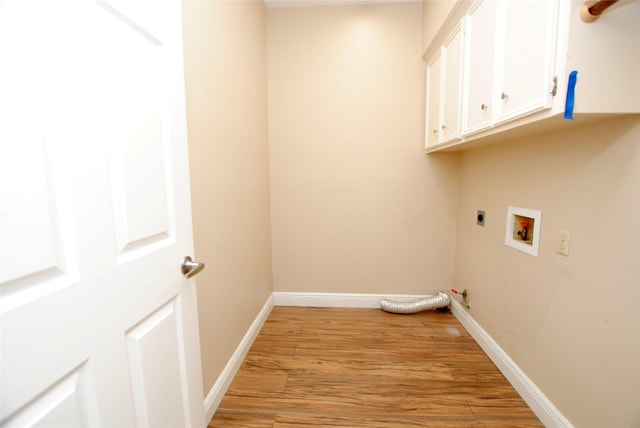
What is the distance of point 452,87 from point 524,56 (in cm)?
76

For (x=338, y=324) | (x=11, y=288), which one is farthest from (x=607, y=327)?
(x=11, y=288)

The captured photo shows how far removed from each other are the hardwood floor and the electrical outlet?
2.93 ft

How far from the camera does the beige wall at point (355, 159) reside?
235 centimetres

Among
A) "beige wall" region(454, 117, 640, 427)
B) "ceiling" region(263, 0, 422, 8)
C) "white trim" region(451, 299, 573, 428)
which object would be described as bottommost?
"white trim" region(451, 299, 573, 428)

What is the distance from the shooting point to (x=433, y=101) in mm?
2178

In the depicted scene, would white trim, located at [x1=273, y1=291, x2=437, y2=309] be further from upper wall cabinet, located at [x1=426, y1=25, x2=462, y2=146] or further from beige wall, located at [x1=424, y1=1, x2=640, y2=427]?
upper wall cabinet, located at [x1=426, y1=25, x2=462, y2=146]

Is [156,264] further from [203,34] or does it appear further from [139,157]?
[203,34]

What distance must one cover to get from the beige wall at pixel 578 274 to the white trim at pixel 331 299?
39.2 inches

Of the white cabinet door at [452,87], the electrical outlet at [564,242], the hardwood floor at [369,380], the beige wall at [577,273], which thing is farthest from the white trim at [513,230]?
the hardwood floor at [369,380]

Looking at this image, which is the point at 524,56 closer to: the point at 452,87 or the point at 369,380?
the point at 452,87

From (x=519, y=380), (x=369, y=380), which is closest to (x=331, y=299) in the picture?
(x=369, y=380)

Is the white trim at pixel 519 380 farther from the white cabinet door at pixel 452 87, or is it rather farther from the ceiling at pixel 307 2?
the ceiling at pixel 307 2

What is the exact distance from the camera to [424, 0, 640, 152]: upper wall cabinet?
3.05 ft

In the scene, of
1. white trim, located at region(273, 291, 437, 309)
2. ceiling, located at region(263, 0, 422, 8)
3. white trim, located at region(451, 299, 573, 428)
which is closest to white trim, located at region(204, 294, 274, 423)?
white trim, located at region(273, 291, 437, 309)
